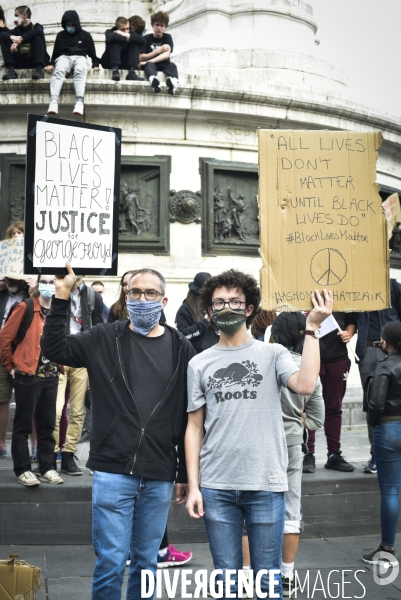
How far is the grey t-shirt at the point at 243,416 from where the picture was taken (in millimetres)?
3652

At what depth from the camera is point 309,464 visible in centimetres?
722

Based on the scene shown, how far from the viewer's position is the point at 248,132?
457 inches

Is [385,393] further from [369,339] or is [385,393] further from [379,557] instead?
[369,339]

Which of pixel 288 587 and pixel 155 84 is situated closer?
pixel 288 587

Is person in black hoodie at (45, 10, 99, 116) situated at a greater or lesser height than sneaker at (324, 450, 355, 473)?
greater

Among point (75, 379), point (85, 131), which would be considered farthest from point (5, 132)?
point (85, 131)

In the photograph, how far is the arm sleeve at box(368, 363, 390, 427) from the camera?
5.81 meters

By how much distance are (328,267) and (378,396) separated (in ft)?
6.52

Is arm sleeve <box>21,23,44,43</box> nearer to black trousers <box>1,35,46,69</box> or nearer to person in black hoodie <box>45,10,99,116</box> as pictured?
black trousers <box>1,35,46,69</box>

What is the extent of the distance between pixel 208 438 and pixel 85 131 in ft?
7.71

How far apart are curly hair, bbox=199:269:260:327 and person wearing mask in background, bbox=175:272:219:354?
262 cm

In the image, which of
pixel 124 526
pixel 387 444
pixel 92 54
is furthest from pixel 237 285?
pixel 92 54

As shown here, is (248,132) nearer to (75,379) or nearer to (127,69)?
(127,69)

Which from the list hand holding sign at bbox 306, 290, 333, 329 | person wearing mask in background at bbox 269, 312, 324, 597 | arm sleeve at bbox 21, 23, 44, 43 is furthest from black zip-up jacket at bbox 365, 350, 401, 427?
arm sleeve at bbox 21, 23, 44, 43
